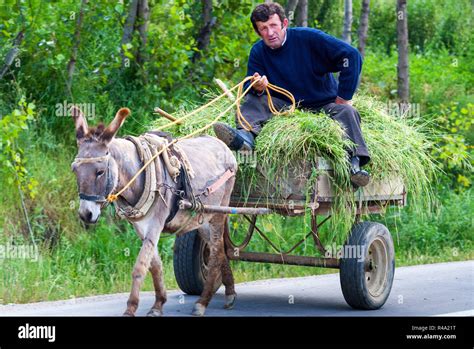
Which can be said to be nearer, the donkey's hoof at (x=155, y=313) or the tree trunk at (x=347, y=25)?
the donkey's hoof at (x=155, y=313)

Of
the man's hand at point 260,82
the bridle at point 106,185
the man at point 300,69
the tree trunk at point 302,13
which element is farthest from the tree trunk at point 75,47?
the bridle at point 106,185

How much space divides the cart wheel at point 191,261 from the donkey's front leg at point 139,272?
1.65 metres

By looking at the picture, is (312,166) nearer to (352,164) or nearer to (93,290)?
(352,164)

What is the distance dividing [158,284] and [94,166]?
1.30 meters

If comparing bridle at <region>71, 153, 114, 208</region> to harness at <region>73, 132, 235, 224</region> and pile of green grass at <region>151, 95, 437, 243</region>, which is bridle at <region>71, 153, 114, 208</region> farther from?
pile of green grass at <region>151, 95, 437, 243</region>

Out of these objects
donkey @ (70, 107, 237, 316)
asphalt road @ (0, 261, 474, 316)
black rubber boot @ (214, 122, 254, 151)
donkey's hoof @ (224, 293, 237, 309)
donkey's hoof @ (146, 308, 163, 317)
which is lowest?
asphalt road @ (0, 261, 474, 316)

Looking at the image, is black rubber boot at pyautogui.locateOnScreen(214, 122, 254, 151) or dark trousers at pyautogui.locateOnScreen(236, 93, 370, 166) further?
dark trousers at pyautogui.locateOnScreen(236, 93, 370, 166)

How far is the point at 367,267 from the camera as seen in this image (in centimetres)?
823

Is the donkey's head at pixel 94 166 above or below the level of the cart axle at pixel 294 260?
above

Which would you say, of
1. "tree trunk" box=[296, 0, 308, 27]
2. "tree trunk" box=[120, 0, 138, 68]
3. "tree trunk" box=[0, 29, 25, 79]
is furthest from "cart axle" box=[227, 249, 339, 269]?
"tree trunk" box=[296, 0, 308, 27]

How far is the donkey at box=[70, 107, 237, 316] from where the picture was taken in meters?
6.51

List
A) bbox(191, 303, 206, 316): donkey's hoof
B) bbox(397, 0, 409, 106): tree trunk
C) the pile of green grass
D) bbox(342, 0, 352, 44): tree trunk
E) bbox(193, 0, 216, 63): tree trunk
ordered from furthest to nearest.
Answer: bbox(397, 0, 409, 106): tree trunk < bbox(342, 0, 352, 44): tree trunk < bbox(193, 0, 216, 63): tree trunk < the pile of green grass < bbox(191, 303, 206, 316): donkey's hoof

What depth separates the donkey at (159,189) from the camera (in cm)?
651

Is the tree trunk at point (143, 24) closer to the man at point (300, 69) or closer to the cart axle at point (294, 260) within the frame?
the man at point (300, 69)
